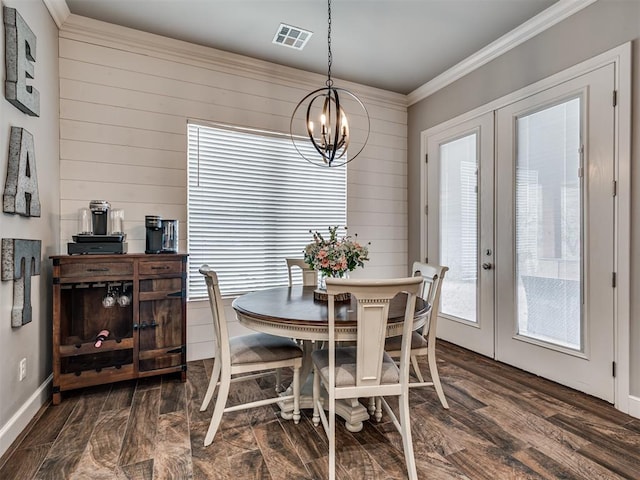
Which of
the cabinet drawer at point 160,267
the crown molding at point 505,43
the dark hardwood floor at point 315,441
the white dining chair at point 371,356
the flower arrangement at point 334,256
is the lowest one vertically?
the dark hardwood floor at point 315,441

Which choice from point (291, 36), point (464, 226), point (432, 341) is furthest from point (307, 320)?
point (291, 36)

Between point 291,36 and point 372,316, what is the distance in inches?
106

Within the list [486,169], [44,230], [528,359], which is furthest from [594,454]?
[44,230]

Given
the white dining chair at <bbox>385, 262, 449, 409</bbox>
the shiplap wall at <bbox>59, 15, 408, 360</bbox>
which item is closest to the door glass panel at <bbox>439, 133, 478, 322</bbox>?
the white dining chair at <bbox>385, 262, 449, 409</bbox>

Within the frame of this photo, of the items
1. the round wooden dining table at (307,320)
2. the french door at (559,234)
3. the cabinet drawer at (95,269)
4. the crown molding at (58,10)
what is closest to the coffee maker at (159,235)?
the cabinet drawer at (95,269)

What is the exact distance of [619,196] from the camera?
2.37 metres

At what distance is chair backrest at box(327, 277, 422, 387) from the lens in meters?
1.61

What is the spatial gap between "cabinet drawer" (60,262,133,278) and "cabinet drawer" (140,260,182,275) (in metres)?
0.10

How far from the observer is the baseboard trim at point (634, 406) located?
2.26 m

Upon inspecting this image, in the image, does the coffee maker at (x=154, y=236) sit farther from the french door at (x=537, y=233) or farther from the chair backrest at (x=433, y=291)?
the french door at (x=537, y=233)

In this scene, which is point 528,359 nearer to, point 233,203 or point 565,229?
point 565,229

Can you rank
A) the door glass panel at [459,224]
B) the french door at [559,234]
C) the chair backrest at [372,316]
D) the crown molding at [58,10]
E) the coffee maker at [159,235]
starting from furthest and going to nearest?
the door glass panel at [459,224], the coffee maker at [159,235], the crown molding at [58,10], the french door at [559,234], the chair backrest at [372,316]

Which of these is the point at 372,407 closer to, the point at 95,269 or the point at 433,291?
the point at 433,291

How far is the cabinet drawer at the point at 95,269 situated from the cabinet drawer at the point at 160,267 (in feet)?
0.32
